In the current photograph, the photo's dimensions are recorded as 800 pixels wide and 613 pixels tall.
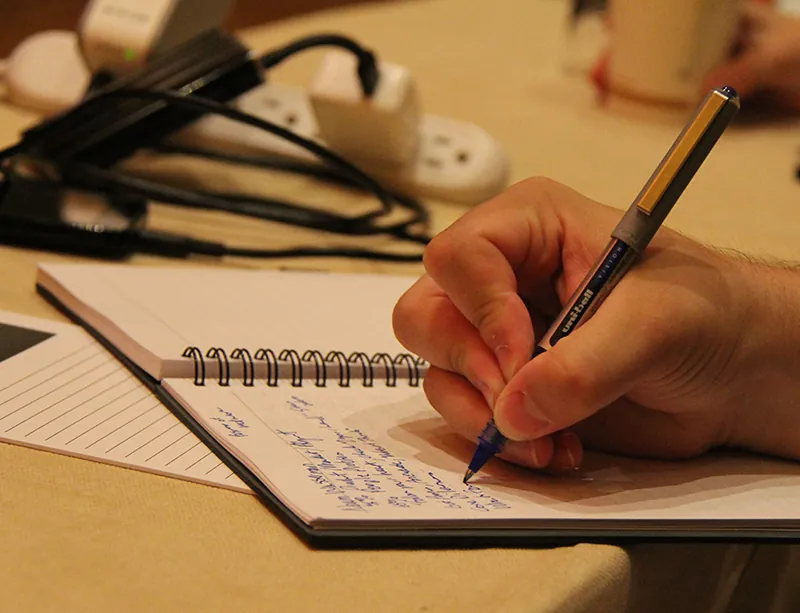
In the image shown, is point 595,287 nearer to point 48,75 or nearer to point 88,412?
point 88,412

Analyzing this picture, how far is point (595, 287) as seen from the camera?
44 centimetres

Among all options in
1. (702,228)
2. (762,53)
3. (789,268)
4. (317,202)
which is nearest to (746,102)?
(762,53)

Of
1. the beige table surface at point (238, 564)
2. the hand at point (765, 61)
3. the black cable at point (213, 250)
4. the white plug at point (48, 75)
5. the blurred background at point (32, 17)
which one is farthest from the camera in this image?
the blurred background at point (32, 17)

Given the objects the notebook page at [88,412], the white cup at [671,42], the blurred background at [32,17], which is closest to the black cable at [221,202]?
the notebook page at [88,412]

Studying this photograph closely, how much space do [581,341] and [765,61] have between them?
0.76m

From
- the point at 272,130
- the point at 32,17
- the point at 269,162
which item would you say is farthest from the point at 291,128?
the point at 32,17

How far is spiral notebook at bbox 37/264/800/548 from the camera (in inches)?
16.0

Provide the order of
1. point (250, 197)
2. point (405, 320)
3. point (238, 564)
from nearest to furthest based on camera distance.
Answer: point (238, 564)
point (405, 320)
point (250, 197)

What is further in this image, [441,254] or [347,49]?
[347,49]

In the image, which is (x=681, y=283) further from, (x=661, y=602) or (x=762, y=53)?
(x=762, y=53)

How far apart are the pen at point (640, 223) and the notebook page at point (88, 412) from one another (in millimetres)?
126

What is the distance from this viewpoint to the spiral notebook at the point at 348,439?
41cm

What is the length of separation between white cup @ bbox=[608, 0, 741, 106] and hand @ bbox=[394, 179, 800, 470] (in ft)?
1.92

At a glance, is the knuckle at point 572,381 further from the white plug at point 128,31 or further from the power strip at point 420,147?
the white plug at point 128,31
